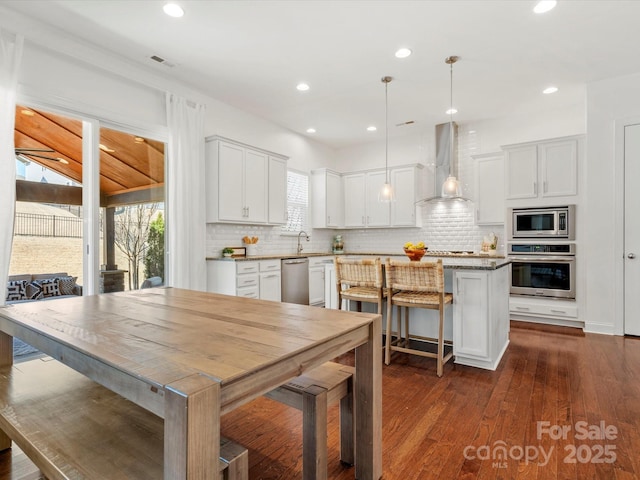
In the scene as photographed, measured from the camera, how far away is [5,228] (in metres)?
2.73

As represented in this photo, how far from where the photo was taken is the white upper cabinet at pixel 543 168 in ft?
14.6

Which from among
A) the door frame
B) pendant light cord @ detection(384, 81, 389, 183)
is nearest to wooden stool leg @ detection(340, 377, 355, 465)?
pendant light cord @ detection(384, 81, 389, 183)

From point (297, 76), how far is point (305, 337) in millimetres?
3575

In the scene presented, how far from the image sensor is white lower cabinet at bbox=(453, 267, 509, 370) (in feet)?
9.54

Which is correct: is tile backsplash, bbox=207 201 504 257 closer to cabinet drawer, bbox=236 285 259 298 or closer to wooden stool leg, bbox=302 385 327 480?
cabinet drawer, bbox=236 285 259 298

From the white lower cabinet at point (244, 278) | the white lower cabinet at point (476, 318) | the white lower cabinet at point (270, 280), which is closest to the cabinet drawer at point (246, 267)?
the white lower cabinet at point (244, 278)

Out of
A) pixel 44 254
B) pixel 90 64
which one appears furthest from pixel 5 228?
pixel 90 64

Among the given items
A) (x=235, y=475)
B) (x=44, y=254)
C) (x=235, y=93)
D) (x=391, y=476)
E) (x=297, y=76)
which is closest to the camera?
(x=235, y=475)

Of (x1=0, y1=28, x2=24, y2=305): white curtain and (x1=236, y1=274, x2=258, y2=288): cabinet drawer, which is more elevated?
(x1=0, y1=28, x2=24, y2=305): white curtain

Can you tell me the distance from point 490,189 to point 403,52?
279cm

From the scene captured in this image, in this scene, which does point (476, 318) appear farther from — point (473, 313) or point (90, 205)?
point (90, 205)

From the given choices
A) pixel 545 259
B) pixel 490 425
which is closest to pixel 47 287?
pixel 490 425

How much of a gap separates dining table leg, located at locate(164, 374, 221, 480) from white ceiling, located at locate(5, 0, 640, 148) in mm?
2962

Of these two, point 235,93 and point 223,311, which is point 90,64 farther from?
point 223,311
